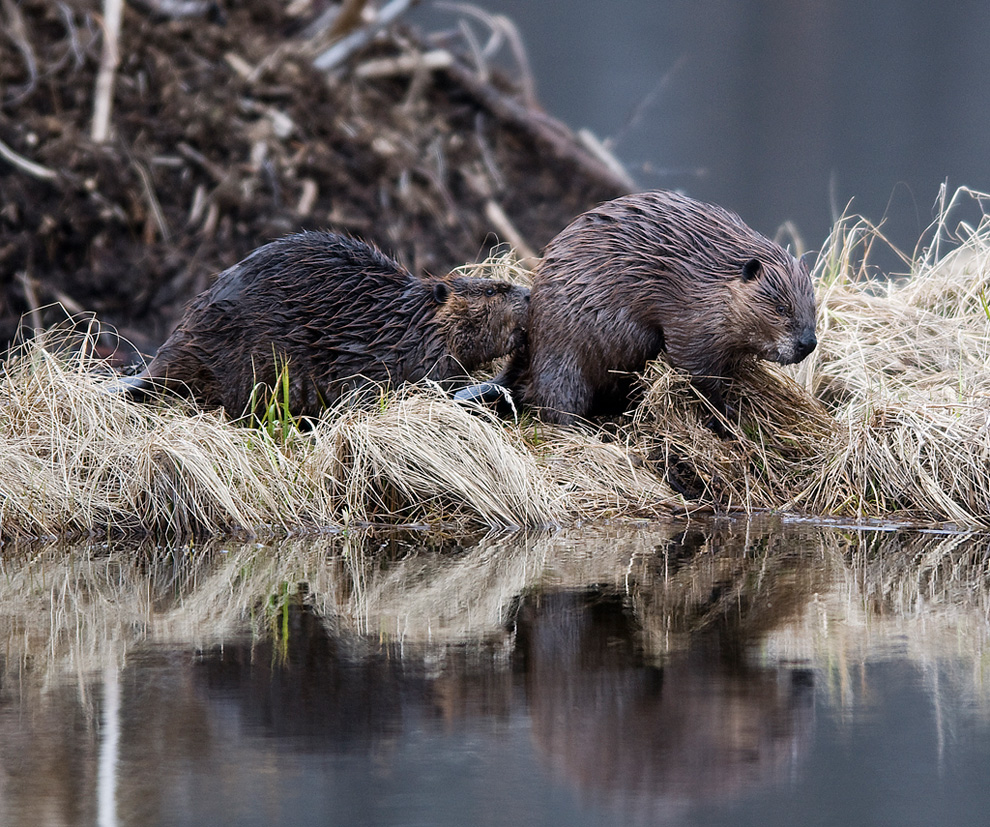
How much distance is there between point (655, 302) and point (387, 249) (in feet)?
A: 22.7

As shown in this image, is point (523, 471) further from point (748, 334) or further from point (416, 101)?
point (416, 101)

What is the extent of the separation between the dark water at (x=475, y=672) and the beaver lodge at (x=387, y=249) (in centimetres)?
46

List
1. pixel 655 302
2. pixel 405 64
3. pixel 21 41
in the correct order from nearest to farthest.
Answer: pixel 655 302 < pixel 21 41 < pixel 405 64

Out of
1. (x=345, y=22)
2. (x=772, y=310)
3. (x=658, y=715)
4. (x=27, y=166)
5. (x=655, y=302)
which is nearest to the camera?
(x=658, y=715)

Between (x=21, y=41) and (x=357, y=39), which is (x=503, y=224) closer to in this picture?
(x=357, y=39)

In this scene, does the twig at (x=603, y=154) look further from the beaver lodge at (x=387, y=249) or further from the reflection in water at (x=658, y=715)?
the reflection in water at (x=658, y=715)

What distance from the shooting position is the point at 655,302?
594cm

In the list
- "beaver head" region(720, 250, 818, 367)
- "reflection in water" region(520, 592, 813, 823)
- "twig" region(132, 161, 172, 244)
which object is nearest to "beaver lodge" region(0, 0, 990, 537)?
"twig" region(132, 161, 172, 244)

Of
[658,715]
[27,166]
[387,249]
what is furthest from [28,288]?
[658,715]

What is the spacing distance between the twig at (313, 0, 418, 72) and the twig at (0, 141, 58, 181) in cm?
316

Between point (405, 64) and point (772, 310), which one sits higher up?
point (405, 64)

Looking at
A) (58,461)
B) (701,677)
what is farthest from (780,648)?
(58,461)

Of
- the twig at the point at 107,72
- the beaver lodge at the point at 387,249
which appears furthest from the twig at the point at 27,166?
the twig at the point at 107,72

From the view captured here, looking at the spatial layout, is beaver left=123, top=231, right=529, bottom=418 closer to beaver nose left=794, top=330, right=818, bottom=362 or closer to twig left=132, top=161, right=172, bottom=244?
beaver nose left=794, top=330, right=818, bottom=362
